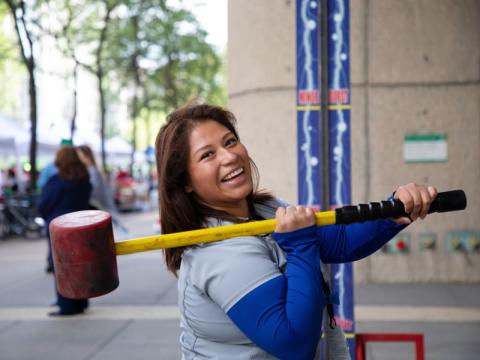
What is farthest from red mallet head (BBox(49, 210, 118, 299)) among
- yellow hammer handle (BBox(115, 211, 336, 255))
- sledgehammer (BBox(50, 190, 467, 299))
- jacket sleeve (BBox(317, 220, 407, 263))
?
jacket sleeve (BBox(317, 220, 407, 263))

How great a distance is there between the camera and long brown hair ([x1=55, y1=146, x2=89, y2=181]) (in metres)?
6.24

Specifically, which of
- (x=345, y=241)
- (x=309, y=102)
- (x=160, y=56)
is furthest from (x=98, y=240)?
(x=160, y=56)

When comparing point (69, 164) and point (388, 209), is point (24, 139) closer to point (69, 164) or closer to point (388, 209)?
point (69, 164)

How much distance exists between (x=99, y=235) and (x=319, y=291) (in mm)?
616

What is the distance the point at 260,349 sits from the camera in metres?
1.47

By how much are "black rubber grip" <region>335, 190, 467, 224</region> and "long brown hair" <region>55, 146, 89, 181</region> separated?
5.01m

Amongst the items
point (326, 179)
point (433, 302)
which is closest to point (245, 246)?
point (326, 179)

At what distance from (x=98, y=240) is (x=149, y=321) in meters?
4.30

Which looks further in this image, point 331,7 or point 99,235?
point 331,7

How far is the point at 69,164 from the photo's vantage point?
629cm

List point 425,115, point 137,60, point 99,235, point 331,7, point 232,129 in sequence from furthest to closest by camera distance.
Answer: point 137,60
point 425,115
point 331,7
point 232,129
point 99,235

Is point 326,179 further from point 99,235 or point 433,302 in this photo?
point 433,302

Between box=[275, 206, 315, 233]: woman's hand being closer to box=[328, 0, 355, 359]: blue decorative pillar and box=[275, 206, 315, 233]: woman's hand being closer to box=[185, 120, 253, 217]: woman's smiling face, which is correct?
box=[185, 120, 253, 217]: woman's smiling face

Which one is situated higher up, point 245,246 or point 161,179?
point 161,179
